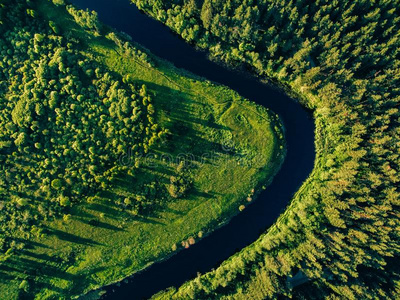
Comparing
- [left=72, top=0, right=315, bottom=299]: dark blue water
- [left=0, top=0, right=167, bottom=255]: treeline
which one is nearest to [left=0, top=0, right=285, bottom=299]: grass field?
[left=72, top=0, right=315, bottom=299]: dark blue water

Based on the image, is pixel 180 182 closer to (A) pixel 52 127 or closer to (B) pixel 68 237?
(B) pixel 68 237

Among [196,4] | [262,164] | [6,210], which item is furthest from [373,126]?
[6,210]

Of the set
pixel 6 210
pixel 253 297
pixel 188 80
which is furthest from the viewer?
pixel 188 80

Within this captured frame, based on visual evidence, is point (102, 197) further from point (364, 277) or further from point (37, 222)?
point (364, 277)

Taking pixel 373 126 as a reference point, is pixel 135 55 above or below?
below

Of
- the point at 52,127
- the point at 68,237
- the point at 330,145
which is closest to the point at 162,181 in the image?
the point at 68,237

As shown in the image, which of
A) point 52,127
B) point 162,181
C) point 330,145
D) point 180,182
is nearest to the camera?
point 52,127

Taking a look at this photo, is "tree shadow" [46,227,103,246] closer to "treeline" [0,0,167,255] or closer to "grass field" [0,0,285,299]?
"grass field" [0,0,285,299]
